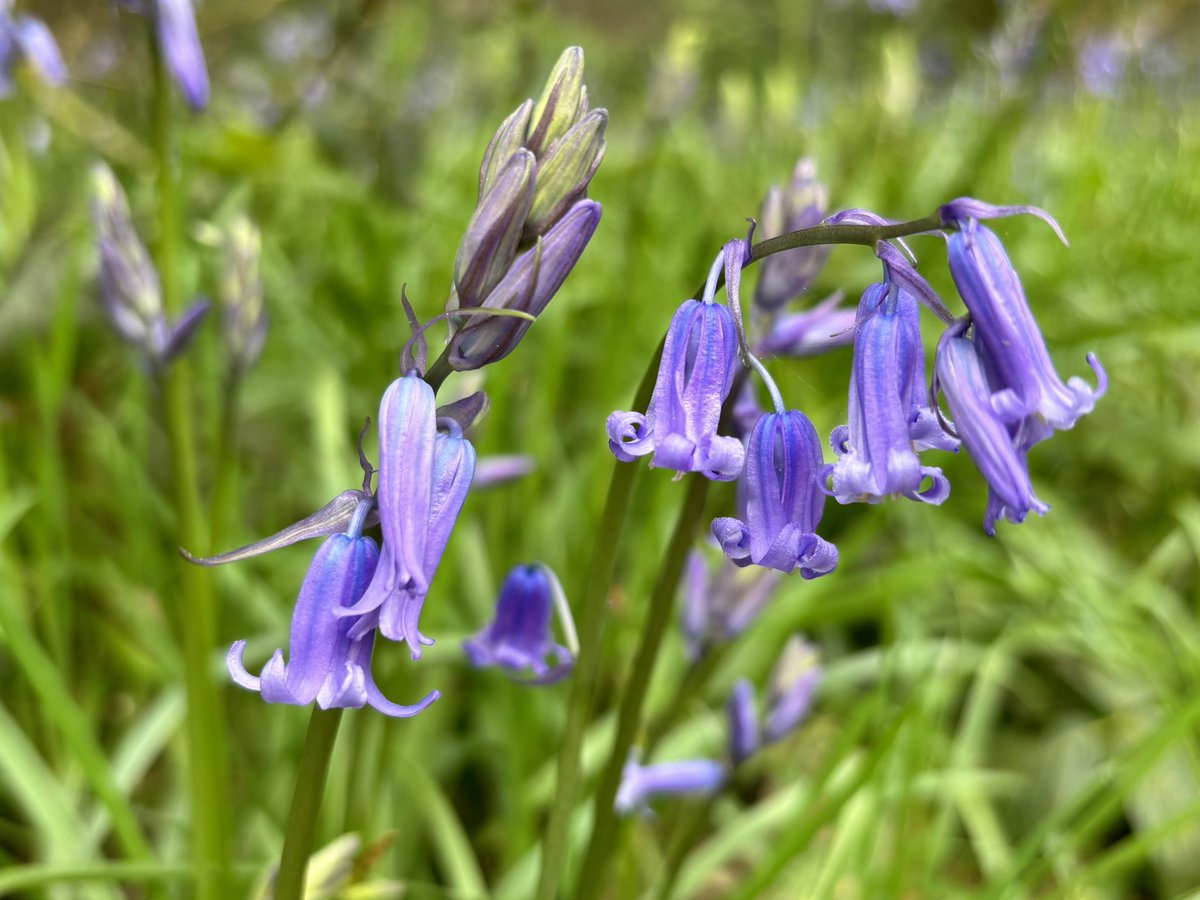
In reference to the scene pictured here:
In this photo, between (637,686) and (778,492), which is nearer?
(778,492)

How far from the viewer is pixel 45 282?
206cm

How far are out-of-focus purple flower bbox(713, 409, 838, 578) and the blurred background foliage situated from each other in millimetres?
672

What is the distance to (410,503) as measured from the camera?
0.85m

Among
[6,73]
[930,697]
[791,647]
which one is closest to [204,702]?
[791,647]

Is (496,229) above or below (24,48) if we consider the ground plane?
above

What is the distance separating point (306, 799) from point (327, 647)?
188 mm

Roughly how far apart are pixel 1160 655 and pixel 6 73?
3.39 m

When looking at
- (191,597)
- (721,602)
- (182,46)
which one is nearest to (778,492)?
(721,602)

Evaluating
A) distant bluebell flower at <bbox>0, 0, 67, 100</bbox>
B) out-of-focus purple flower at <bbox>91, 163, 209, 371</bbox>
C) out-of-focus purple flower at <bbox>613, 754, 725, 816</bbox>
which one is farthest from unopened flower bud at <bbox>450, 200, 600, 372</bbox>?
distant bluebell flower at <bbox>0, 0, 67, 100</bbox>

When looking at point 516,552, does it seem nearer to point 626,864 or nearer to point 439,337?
point 439,337

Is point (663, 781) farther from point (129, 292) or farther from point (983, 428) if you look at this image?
point (129, 292)

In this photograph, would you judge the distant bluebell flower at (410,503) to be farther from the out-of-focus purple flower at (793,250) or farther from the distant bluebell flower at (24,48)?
the distant bluebell flower at (24,48)

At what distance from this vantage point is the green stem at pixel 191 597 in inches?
66.3

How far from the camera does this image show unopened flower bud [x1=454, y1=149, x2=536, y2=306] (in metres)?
0.90
